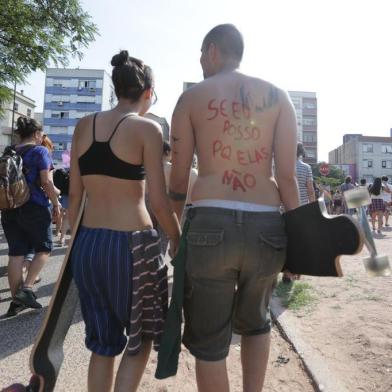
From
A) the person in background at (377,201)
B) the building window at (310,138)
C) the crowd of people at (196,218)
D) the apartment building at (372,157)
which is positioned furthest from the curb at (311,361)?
the building window at (310,138)

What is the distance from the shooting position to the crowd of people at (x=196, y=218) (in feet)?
5.82

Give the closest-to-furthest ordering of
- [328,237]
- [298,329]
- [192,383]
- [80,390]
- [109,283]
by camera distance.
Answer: [328,237] → [109,283] → [80,390] → [192,383] → [298,329]

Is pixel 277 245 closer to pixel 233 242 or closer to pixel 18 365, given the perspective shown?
pixel 233 242

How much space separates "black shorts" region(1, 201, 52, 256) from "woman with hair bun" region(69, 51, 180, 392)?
219 cm

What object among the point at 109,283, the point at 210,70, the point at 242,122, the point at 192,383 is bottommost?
the point at 192,383

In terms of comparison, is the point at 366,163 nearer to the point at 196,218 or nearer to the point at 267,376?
the point at 267,376

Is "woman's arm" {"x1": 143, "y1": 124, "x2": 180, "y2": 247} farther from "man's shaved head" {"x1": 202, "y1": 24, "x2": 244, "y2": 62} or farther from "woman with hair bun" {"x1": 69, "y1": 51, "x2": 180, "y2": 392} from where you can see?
"man's shaved head" {"x1": 202, "y1": 24, "x2": 244, "y2": 62}

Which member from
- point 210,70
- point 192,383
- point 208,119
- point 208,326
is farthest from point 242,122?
point 192,383

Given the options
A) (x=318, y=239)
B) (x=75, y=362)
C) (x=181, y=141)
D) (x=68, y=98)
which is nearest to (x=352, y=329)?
(x=318, y=239)

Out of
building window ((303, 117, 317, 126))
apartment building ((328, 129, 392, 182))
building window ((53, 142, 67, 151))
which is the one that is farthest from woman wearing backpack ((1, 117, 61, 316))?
building window ((303, 117, 317, 126))

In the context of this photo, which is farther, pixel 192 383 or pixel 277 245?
pixel 192 383

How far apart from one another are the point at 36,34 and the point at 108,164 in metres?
11.1

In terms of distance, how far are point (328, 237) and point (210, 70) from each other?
1.05m

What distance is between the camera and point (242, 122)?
1872 mm
